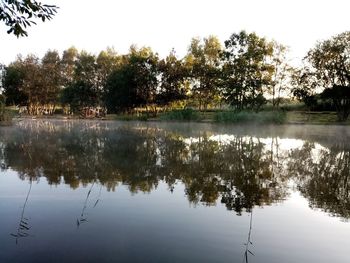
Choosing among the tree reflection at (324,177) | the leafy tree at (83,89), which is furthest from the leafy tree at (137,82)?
the tree reflection at (324,177)

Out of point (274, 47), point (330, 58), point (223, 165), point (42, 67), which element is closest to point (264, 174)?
point (223, 165)

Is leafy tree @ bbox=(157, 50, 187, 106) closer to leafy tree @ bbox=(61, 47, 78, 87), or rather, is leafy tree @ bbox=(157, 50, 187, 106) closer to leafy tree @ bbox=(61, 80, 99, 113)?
leafy tree @ bbox=(61, 80, 99, 113)

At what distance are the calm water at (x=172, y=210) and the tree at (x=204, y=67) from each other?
44.3 metres

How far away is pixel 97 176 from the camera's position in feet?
39.6

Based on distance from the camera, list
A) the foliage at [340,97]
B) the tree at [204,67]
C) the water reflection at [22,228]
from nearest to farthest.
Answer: the water reflection at [22,228] < the foliage at [340,97] < the tree at [204,67]

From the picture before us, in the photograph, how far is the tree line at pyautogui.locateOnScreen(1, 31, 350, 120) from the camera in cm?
4969

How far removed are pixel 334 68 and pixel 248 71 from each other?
10090mm

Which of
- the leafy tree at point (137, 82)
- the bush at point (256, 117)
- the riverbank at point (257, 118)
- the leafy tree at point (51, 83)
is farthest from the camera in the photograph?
the leafy tree at point (51, 83)

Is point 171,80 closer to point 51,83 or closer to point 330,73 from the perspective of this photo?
point 330,73

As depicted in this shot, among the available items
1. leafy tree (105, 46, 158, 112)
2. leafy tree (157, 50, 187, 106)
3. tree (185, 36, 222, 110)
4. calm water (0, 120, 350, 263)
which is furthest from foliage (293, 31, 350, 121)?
calm water (0, 120, 350, 263)

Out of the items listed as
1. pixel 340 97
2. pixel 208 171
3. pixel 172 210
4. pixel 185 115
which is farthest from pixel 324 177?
pixel 185 115

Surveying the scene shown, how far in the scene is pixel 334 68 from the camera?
4881cm

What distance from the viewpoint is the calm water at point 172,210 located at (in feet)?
19.5

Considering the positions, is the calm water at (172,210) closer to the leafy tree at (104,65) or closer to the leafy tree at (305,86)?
the leafy tree at (305,86)
